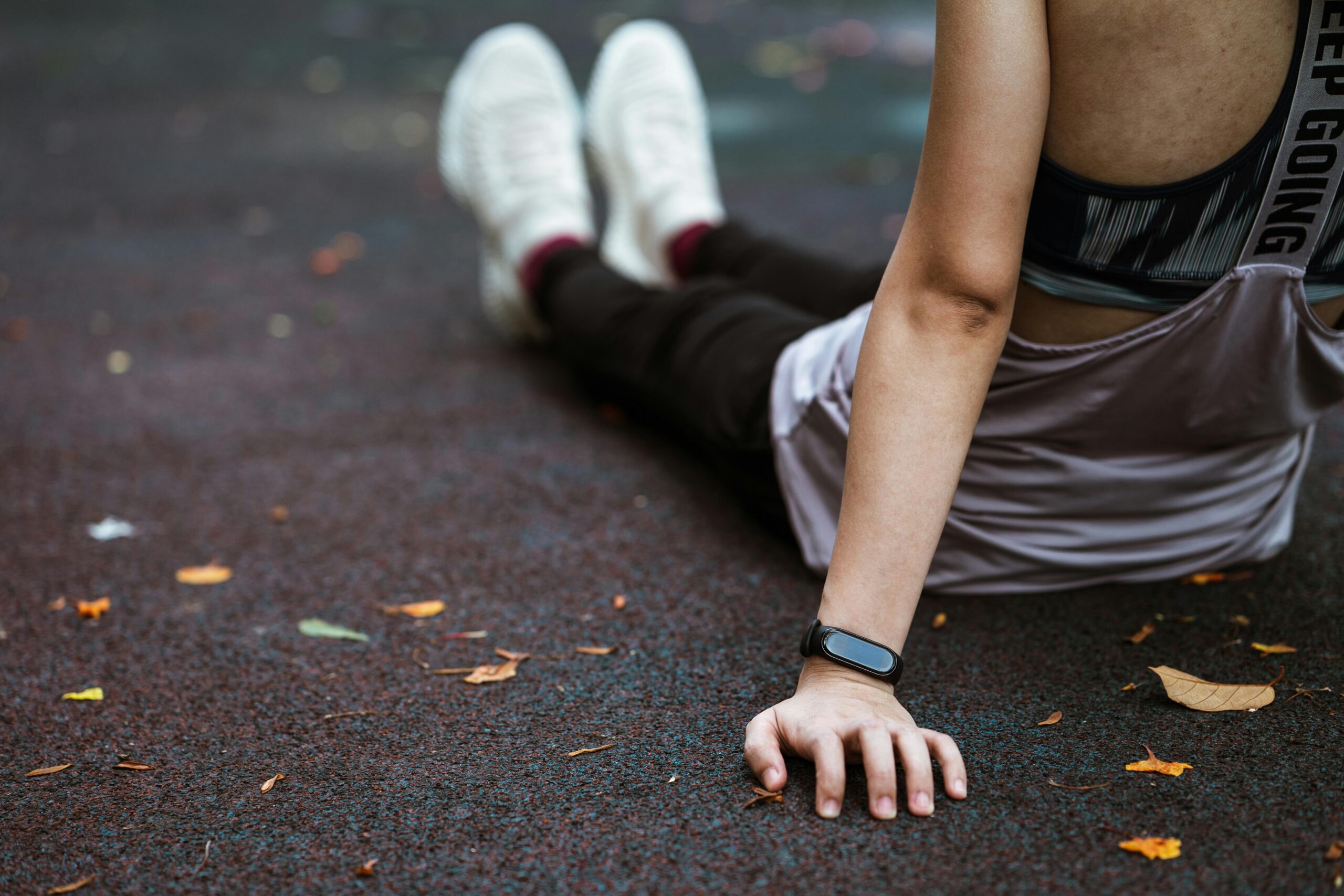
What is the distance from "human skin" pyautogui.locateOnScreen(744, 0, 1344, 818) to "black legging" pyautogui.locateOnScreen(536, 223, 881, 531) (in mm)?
556

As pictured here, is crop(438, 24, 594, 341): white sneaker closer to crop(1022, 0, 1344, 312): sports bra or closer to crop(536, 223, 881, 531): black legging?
→ crop(536, 223, 881, 531): black legging

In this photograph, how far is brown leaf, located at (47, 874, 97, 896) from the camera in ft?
3.46

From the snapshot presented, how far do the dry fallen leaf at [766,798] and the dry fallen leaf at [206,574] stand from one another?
3.02ft

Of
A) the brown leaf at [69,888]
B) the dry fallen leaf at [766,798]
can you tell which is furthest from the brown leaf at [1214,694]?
the brown leaf at [69,888]

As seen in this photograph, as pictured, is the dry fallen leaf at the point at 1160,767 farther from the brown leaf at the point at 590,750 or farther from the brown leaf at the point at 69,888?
the brown leaf at the point at 69,888

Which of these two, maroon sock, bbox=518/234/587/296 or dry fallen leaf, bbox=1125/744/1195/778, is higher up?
maroon sock, bbox=518/234/587/296

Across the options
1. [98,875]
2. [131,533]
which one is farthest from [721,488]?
[98,875]

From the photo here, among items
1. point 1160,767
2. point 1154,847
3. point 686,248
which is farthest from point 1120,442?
point 686,248

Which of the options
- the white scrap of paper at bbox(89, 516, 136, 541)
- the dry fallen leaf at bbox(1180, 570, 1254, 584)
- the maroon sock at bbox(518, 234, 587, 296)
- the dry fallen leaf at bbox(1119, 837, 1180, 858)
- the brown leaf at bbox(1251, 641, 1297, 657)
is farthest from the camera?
the maroon sock at bbox(518, 234, 587, 296)

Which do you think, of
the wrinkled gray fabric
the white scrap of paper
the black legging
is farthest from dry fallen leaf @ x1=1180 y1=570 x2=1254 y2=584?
the white scrap of paper

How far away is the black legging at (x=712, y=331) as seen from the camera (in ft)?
5.77

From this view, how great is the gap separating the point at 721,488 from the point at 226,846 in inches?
41.1

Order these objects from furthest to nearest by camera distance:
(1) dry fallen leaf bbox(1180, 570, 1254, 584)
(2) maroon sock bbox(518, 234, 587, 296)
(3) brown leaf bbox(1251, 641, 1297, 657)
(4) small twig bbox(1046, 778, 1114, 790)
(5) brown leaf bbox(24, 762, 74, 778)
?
(2) maroon sock bbox(518, 234, 587, 296)
(1) dry fallen leaf bbox(1180, 570, 1254, 584)
(3) brown leaf bbox(1251, 641, 1297, 657)
(5) brown leaf bbox(24, 762, 74, 778)
(4) small twig bbox(1046, 778, 1114, 790)

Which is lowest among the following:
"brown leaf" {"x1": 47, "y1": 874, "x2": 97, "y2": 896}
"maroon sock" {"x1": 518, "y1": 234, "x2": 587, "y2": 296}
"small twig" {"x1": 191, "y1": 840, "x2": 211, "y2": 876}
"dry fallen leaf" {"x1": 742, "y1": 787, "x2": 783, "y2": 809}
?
"brown leaf" {"x1": 47, "y1": 874, "x2": 97, "y2": 896}
